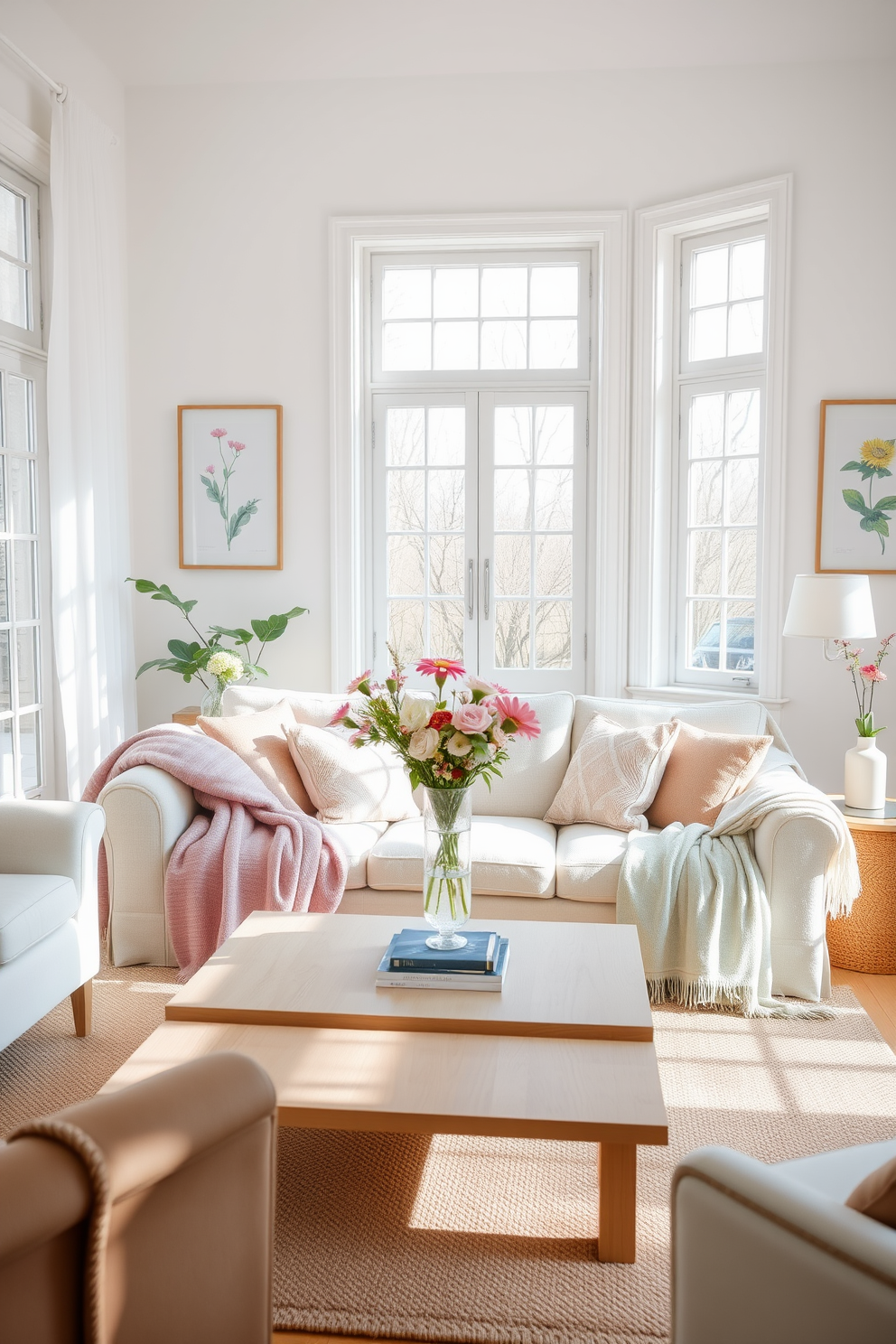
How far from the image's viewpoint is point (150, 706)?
16.6 ft

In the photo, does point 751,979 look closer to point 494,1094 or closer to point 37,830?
point 494,1094

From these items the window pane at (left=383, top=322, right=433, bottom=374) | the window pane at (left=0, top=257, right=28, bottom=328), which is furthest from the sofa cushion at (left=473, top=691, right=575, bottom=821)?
the window pane at (left=0, top=257, right=28, bottom=328)

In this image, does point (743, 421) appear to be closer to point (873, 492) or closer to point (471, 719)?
point (873, 492)

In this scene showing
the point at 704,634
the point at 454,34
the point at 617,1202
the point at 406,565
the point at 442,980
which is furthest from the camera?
the point at 406,565

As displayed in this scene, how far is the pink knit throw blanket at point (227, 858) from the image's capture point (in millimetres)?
3287

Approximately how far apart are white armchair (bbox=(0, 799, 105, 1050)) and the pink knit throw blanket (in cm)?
37

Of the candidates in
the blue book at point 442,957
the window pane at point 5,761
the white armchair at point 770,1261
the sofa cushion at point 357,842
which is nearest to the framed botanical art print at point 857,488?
the sofa cushion at point 357,842

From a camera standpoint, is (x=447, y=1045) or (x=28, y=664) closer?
(x=447, y=1045)

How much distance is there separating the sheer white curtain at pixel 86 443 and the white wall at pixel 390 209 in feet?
0.82

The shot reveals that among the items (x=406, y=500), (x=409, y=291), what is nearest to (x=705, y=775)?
(x=406, y=500)

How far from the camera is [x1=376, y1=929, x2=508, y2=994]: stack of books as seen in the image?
231cm

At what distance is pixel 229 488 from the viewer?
16.2ft

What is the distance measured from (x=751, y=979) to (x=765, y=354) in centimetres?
269

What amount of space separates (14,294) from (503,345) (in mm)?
2105
